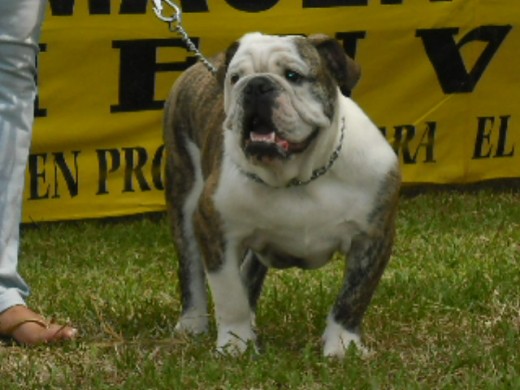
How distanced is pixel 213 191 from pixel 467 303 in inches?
49.2

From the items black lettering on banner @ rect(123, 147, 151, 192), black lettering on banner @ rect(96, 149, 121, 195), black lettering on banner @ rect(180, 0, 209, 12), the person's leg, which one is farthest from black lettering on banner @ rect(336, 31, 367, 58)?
the person's leg

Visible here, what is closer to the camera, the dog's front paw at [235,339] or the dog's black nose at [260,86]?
the dog's black nose at [260,86]

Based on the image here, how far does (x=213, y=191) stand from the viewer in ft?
16.5

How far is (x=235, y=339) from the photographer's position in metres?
5.09

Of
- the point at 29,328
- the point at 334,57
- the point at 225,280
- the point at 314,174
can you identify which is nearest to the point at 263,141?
the point at 314,174

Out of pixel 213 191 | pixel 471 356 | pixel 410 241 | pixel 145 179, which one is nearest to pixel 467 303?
pixel 471 356

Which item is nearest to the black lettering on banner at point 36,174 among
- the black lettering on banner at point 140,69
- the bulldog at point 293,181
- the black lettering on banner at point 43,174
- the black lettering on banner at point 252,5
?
the black lettering on banner at point 43,174

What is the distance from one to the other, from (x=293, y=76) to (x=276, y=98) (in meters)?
0.14

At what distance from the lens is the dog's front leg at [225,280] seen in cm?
502

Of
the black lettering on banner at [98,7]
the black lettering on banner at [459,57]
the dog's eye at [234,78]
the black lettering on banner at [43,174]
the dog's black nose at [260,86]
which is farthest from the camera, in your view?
the black lettering on banner at [459,57]

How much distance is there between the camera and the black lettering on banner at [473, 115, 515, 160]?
29.6 feet

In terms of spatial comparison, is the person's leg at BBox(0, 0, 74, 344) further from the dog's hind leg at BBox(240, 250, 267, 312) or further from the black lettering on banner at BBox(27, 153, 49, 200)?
the black lettering on banner at BBox(27, 153, 49, 200)

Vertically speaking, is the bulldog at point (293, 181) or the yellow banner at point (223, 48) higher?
the bulldog at point (293, 181)

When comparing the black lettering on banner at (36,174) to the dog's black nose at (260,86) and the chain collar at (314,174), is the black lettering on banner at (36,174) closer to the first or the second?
the chain collar at (314,174)
